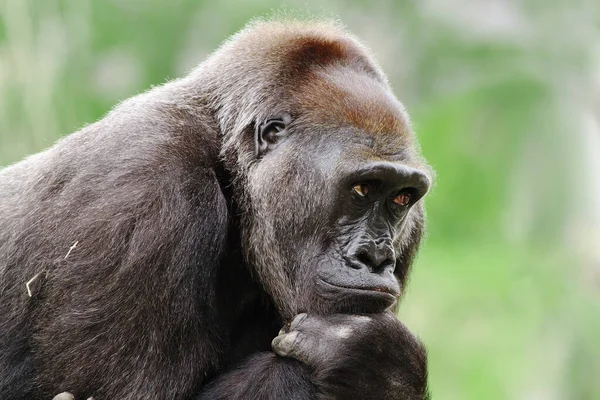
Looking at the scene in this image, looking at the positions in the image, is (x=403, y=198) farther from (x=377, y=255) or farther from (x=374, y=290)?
(x=374, y=290)

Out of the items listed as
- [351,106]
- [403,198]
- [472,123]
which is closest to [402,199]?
[403,198]

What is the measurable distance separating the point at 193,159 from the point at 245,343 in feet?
3.67

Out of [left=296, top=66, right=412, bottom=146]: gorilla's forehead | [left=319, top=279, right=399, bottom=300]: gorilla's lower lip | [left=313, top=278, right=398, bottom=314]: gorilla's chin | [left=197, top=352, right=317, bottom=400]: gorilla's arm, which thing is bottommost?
[left=197, top=352, right=317, bottom=400]: gorilla's arm

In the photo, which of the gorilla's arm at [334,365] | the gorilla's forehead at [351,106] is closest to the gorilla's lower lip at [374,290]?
the gorilla's arm at [334,365]

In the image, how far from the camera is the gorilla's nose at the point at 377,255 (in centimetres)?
443

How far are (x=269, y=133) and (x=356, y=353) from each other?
125cm

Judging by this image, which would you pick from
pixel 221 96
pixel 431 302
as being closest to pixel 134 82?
pixel 431 302

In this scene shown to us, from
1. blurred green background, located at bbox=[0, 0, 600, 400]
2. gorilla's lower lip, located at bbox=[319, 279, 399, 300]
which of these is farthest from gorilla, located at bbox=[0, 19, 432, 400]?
blurred green background, located at bbox=[0, 0, 600, 400]

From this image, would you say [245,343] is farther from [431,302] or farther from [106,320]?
[431,302]

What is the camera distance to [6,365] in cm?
460

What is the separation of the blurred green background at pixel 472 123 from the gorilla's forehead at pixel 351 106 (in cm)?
491

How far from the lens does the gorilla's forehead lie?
4.64 metres

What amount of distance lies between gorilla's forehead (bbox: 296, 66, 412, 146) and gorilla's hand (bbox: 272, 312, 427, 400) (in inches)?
37.1

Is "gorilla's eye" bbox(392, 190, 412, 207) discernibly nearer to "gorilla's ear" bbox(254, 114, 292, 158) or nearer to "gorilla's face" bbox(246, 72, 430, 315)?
"gorilla's face" bbox(246, 72, 430, 315)
